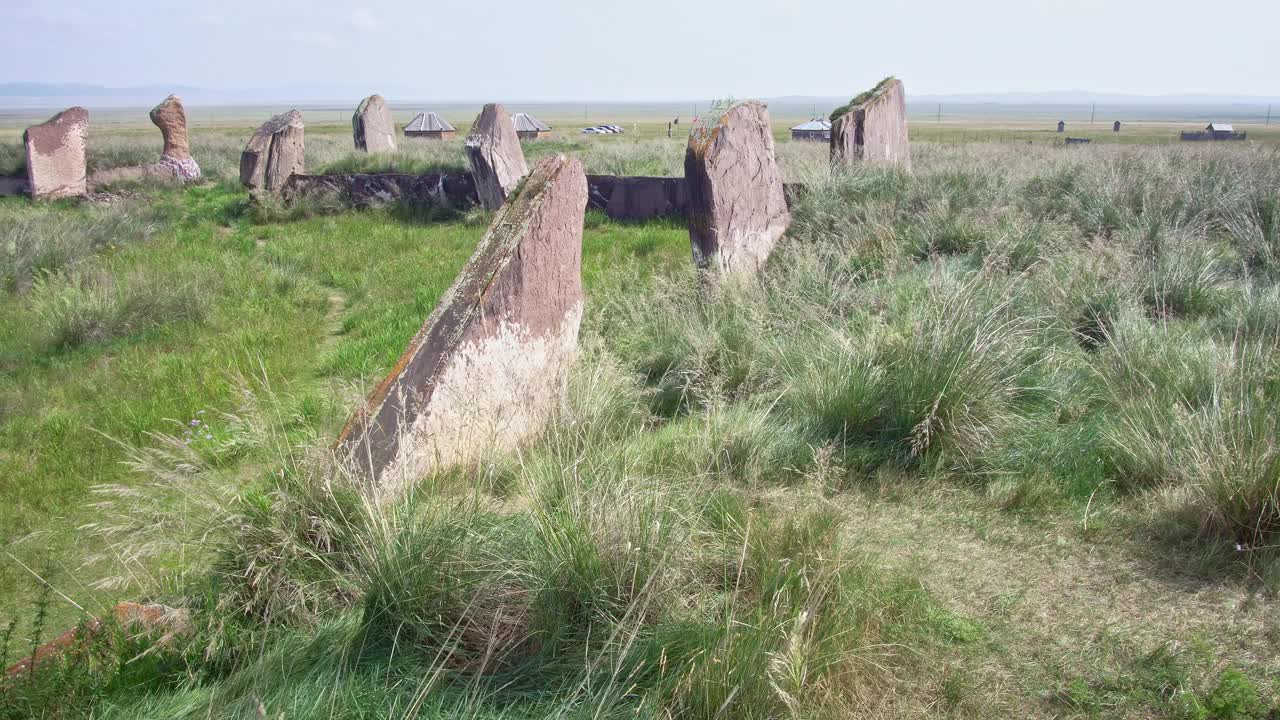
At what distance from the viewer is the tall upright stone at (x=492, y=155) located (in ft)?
36.0

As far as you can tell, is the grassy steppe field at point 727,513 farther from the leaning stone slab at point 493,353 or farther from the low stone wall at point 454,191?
the low stone wall at point 454,191

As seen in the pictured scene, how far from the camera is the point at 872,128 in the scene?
9969 millimetres

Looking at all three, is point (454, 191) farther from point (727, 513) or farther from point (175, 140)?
point (727, 513)

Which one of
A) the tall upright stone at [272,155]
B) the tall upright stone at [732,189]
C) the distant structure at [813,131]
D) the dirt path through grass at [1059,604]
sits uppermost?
the distant structure at [813,131]

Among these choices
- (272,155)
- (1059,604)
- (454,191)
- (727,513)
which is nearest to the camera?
(1059,604)

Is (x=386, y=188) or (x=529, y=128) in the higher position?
(x=529, y=128)

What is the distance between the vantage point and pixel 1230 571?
8.99ft

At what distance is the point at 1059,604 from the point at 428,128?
35.3 metres

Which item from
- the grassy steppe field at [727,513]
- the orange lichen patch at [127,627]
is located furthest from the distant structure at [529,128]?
the orange lichen patch at [127,627]

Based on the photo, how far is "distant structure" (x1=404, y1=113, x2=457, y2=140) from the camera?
1355 inches

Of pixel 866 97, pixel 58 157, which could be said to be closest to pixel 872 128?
pixel 866 97

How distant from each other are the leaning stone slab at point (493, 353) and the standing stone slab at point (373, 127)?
621 inches

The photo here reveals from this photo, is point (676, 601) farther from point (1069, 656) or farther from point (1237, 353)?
point (1237, 353)

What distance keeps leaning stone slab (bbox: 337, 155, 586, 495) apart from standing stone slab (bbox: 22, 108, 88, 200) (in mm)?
13453
